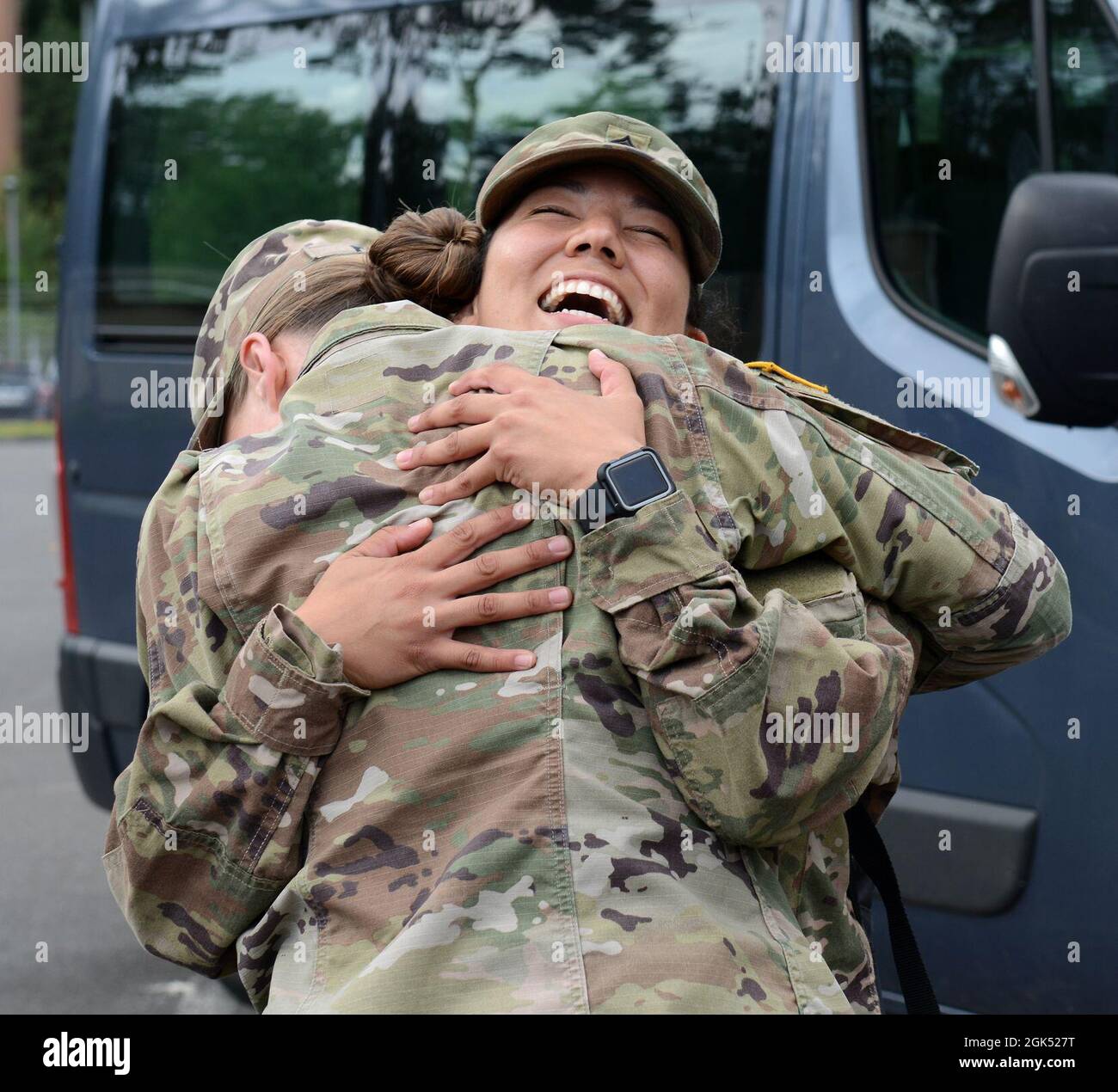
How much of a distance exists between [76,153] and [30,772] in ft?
9.03

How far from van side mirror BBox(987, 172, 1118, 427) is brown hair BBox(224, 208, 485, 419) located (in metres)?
0.90

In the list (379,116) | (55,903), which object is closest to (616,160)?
(379,116)

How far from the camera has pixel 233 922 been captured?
158 cm

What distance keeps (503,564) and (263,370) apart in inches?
30.1

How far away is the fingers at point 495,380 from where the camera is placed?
158cm

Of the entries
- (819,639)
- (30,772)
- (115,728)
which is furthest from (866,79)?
(30,772)

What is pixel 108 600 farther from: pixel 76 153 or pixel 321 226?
pixel 321 226

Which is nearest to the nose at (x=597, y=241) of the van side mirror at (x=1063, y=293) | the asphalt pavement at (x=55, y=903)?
the van side mirror at (x=1063, y=293)

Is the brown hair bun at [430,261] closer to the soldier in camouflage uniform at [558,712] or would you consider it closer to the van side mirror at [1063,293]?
the soldier in camouflage uniform at [558,712]

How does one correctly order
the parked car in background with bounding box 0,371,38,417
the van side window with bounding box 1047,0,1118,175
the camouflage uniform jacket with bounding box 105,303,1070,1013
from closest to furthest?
the camouflage uniform jacket with bounding box 105,303,1070,1013, the van side window with bounding box 1047,0,1118,175, the parked car in background with bounding box 0,371,38,417

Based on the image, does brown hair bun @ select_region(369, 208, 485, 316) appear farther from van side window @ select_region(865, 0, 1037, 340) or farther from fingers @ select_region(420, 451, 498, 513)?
van side window @ select_region(865, 0, 1037, 340)

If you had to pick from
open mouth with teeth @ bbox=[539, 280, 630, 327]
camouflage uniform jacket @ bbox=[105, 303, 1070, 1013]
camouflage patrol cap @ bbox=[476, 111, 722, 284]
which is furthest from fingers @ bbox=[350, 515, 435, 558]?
camouflage patrol cap @ bbox=[476, 111, 722, 284]

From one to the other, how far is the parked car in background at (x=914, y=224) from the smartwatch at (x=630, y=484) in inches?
30.1

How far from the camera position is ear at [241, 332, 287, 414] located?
2123 millimetres
